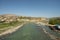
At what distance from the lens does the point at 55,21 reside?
292ft

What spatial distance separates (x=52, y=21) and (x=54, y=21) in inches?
127

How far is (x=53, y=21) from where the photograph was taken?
3590 inches

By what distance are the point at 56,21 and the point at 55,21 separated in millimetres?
902

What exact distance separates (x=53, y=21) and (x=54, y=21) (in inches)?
Answer: 52.2

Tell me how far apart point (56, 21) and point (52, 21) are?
502 centimetres

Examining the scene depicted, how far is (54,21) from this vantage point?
89.9 meters

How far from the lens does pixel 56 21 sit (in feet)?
290

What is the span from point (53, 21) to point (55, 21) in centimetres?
227

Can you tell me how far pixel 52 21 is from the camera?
3664 inches

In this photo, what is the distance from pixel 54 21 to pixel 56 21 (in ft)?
6.09
